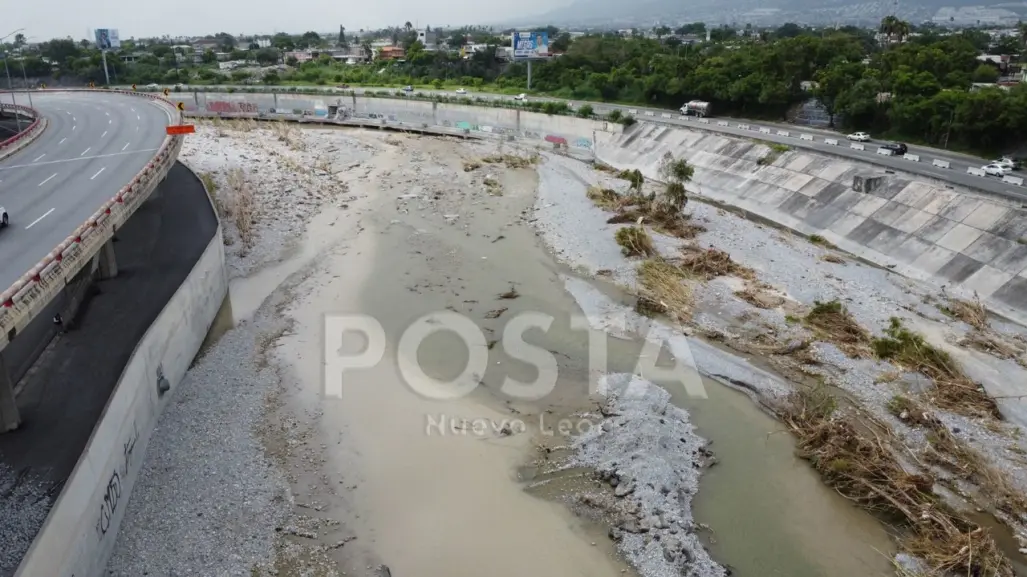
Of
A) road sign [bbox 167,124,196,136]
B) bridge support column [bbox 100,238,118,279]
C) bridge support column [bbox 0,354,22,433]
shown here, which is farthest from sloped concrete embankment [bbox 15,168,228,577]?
road sign [bbox 167,124,196,136]

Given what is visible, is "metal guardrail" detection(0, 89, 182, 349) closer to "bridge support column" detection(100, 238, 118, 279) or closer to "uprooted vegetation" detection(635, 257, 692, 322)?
"bridge support column" detection(100, 238, 118, 279)

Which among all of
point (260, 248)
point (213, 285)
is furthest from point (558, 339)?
point (260, 248)

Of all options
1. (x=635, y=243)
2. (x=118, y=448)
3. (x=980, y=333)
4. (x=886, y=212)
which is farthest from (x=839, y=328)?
(x=118, y=448)

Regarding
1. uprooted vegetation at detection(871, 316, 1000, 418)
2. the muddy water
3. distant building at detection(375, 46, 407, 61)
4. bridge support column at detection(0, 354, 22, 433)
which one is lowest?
the muddy water

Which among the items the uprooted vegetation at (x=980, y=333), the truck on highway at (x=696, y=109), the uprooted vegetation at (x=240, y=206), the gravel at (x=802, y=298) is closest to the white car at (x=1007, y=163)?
the gravel at (x=802, y=298)

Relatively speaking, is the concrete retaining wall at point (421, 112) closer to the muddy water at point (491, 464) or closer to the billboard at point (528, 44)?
the billboard at point (528, 44)

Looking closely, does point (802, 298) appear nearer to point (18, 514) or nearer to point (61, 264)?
point (61, 264)

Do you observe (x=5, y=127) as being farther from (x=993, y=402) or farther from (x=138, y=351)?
(x=993, y=402)
